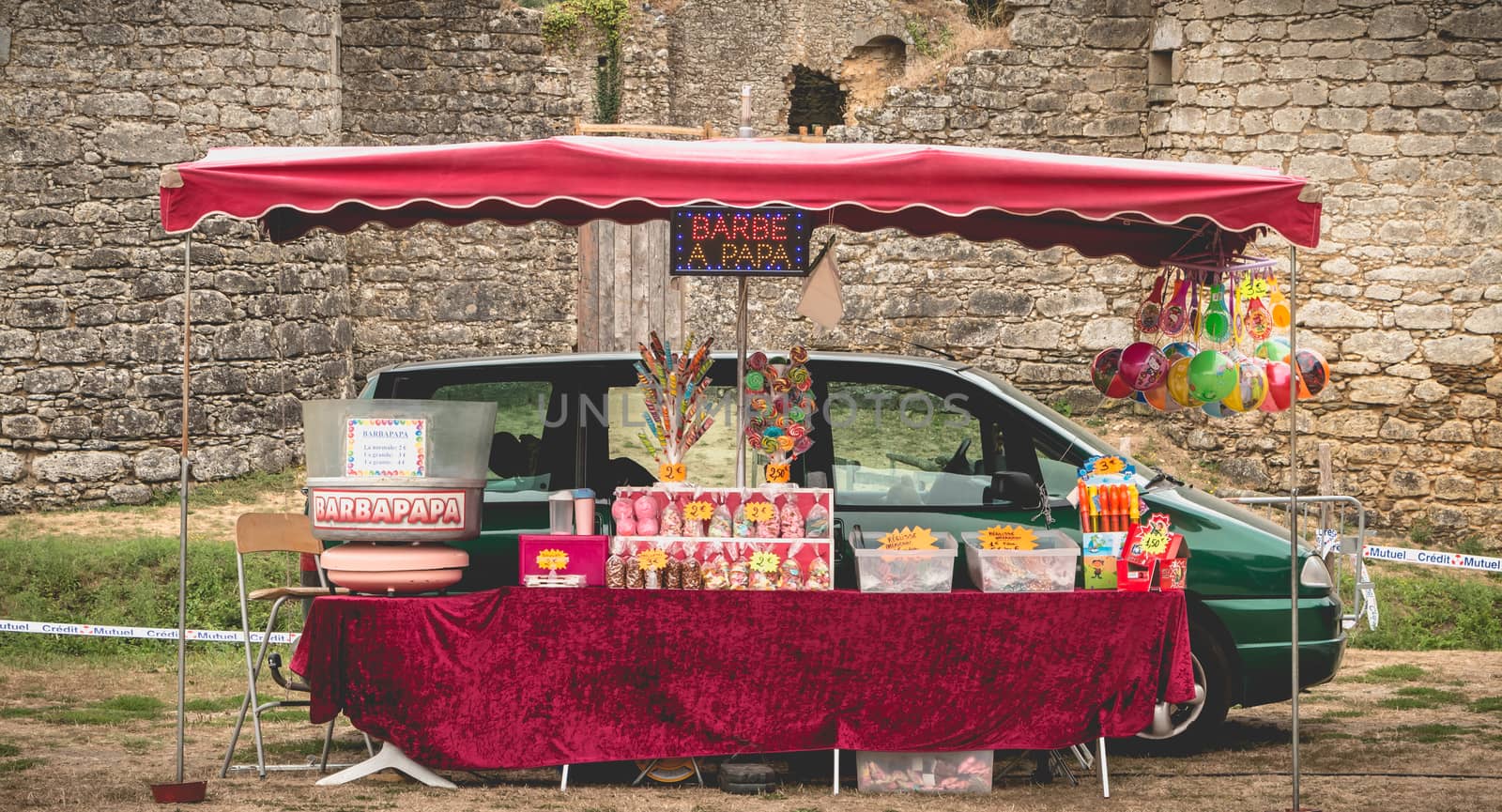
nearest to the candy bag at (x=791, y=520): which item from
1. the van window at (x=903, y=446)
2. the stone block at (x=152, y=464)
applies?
the van window at (x=903, y=446)

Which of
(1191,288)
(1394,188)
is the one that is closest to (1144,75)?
(1394,188)

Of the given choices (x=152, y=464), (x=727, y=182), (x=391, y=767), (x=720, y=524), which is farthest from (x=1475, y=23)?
(x=152, y=464)

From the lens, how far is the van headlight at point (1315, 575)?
6.60 meters

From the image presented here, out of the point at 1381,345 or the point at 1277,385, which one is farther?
the point at 1381,345

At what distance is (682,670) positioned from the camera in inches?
231

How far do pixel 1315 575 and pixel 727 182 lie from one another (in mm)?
3033

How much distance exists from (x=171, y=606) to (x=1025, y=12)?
321 inches

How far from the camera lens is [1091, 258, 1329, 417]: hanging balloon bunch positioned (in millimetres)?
6664

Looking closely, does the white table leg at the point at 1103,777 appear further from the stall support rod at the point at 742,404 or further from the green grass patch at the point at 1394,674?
the green grass patch at the point at 1394,674

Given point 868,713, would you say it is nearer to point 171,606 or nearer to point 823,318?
point 823,318

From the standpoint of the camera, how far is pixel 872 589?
596 centimetres

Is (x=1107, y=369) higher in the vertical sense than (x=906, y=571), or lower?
higher

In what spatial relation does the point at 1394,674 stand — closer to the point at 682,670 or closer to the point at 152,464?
the point at 682,670

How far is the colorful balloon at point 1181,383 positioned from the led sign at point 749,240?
1.79 m
